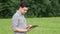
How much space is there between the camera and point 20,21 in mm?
5797

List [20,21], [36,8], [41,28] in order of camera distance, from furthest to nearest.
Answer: [36,8], [41,28], [20,21]

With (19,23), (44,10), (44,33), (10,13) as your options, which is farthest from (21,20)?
(44,10)

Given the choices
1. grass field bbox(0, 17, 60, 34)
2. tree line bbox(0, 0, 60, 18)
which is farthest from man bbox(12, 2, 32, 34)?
tree line bbox(0, 0, 60, 18)

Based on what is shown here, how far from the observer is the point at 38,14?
27438 mm

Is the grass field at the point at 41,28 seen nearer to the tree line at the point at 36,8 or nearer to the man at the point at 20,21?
the man at the point at 20,21

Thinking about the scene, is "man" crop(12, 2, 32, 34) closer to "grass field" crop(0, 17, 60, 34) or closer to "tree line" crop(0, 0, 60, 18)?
"grass field" crop(0, 17, 60, 34)

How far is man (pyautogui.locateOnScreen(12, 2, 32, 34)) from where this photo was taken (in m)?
5.68

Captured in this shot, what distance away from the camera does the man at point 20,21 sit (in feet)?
18.6

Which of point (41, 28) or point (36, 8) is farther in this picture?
point (36, 8)

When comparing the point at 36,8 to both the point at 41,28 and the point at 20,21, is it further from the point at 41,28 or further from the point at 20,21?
the point at 20,21

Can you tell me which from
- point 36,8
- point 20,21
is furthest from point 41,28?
point 36,8

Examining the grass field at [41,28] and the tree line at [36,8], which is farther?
the tree line at [36,8]

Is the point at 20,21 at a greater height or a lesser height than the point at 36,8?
lesser

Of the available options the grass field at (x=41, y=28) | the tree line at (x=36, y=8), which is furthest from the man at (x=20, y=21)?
the tree line at (x=36, y=8)
